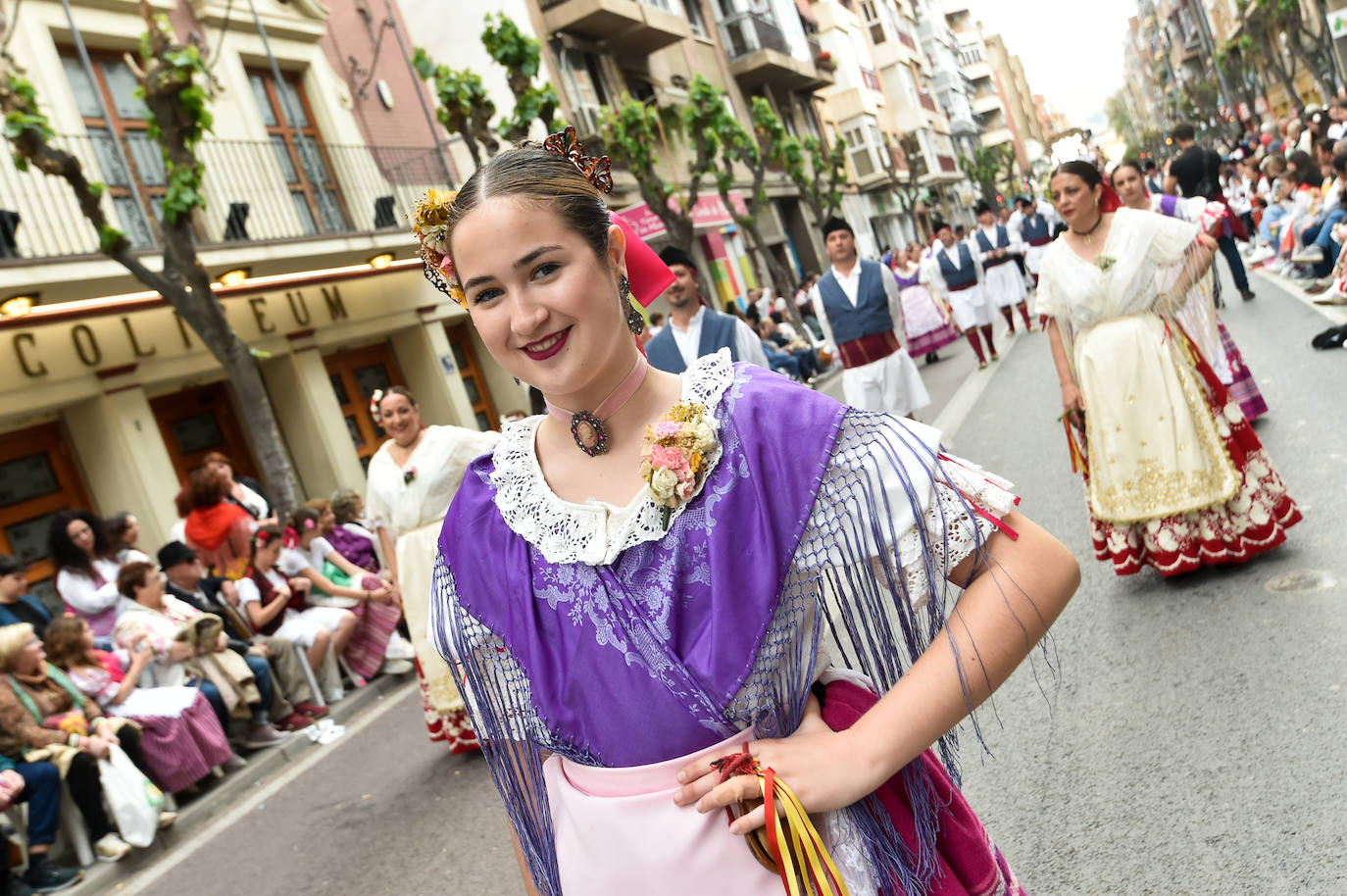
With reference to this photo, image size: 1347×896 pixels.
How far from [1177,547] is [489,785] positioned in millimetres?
3342

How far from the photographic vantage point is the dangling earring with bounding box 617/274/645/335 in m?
1.72

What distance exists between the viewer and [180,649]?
7051 millimetres

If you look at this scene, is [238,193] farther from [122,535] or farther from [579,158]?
[579,158]

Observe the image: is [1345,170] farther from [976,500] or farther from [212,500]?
[976,500]

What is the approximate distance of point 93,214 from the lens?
9078 mm

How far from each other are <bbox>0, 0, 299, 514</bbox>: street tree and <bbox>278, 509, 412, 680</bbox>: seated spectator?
5.20 feet

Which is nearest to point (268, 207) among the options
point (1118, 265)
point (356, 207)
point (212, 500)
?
point (356, 207)

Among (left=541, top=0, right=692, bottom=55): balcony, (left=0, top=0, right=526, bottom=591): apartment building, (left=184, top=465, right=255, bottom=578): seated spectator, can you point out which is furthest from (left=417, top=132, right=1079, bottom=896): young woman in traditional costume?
(left=541, top=0, right=692, bottom=55): balcony

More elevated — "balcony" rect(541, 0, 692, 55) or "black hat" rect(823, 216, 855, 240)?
"balcony" rect(541, 0, 692, 55)

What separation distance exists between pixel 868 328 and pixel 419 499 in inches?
174

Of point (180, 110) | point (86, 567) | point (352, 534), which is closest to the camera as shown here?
point (86, 567)

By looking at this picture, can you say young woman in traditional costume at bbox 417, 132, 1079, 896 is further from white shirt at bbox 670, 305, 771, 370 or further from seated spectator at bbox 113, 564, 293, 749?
seated spectator at bbox 113, 564, 293, 749

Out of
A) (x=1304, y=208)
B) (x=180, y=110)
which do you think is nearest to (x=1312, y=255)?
(x=1304, y=208)

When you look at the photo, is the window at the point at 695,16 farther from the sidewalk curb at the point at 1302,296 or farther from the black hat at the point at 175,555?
the black hat at the point at 175,555
